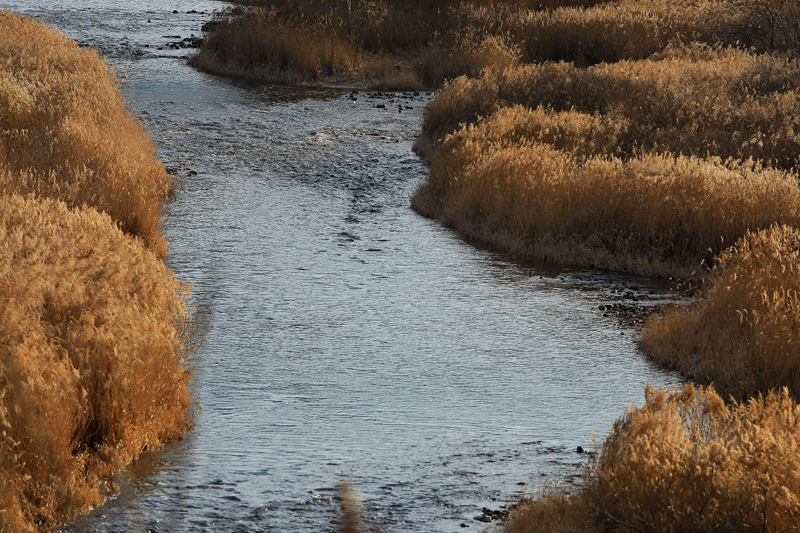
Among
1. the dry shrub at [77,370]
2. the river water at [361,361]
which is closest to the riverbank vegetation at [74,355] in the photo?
the dry shrub at [77,370]

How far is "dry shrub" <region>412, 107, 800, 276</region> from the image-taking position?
12.5 meters

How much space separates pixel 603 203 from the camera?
13.3 meters

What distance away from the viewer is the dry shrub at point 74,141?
40.9 ft

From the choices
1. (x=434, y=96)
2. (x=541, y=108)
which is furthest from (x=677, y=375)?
(x=434, y=96)

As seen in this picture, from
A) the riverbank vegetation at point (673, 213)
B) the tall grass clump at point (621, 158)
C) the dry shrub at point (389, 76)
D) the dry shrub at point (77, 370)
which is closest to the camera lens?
the riverbank vegetation at point (673, 213)

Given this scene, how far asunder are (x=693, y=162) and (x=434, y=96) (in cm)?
854

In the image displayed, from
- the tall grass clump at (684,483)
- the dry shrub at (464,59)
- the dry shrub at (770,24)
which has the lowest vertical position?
the tall grass clump at (684,483)

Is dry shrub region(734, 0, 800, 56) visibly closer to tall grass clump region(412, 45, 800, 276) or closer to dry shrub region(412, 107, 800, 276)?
tall grass clump region(412, 45, 800, 276)

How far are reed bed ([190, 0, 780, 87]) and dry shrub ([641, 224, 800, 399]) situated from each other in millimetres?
15607

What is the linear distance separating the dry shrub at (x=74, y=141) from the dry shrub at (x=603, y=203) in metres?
4.61

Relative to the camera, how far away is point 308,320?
10.1 m

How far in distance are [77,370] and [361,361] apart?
3072mm

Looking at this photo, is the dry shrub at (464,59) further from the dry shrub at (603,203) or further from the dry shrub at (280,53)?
the dry shrub at (603,203)

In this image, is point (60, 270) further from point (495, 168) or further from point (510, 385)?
point (495, 168)
